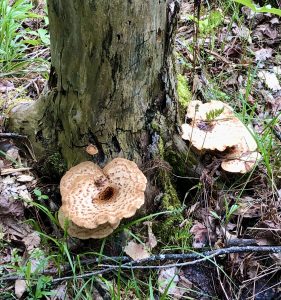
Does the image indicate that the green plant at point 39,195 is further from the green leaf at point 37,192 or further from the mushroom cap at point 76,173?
the mushroom cap at point 76,173

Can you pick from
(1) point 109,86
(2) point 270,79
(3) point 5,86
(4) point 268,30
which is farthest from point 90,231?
(4) point 268,30

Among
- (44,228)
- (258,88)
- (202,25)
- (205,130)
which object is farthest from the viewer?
(202,25)

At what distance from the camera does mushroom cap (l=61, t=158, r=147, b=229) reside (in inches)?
104

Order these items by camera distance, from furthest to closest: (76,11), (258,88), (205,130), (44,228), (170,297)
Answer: (258,88) → (205,130) → (44,228) → (170,297) → (76,11)

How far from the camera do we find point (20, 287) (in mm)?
2777

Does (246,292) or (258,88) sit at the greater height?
(258,88)

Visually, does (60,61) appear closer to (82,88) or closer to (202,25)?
(82,88)

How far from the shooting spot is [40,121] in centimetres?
338

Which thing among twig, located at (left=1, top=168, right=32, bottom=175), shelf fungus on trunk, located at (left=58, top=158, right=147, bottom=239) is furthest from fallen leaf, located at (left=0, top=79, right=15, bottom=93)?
shelf fungus on trunk, located at (left=58, top=158, right=147, bottom=239)

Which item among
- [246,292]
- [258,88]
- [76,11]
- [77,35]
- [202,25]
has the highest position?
[76,11]

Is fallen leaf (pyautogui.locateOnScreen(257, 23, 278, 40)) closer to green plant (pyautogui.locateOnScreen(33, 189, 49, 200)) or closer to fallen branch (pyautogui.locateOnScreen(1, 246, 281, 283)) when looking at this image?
fallen branch (pyautogui.locateOnScreen(1, 246, 281, 283))

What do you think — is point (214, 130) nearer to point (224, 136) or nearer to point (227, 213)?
point (224, 136)

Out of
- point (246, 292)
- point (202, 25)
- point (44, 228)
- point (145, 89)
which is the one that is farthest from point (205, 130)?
point (202, 25)

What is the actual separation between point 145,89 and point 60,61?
639mm
